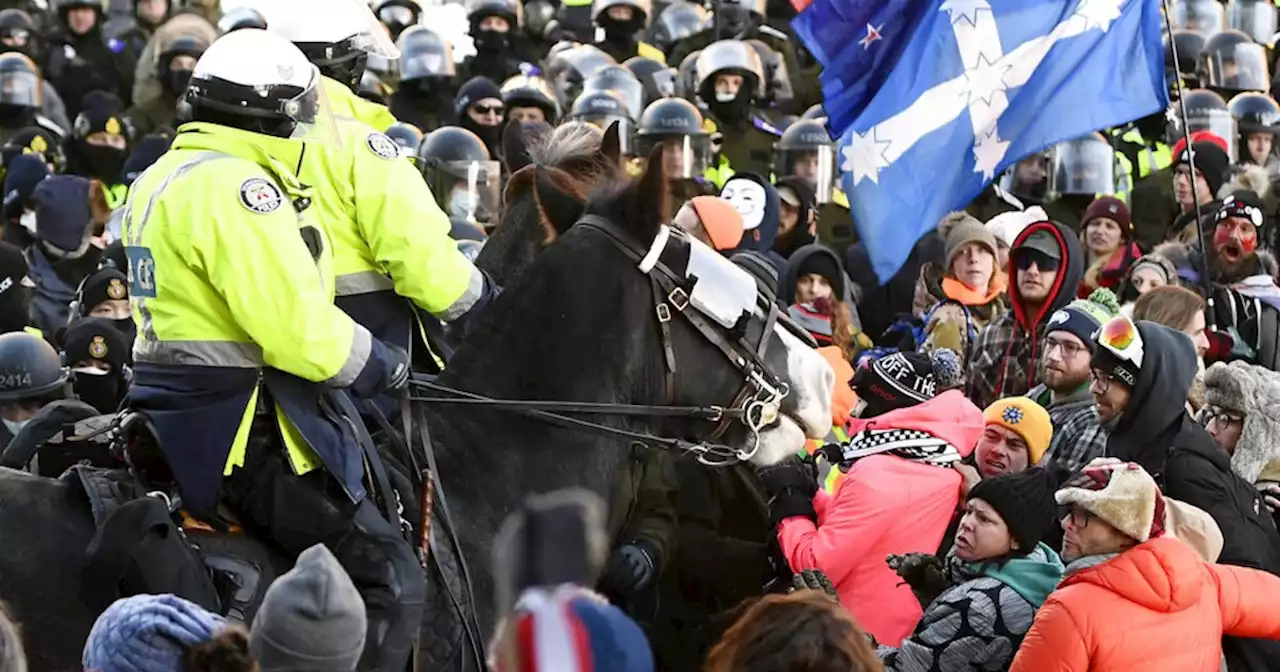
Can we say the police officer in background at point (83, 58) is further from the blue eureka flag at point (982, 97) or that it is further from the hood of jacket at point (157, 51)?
the blue eureka flag at point (982, 97)

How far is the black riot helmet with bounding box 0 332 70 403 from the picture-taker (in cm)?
853

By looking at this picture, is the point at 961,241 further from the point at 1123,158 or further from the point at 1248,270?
the point at 1123,158

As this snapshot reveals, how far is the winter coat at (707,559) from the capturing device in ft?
22.8

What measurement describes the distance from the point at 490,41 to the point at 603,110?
5.19 m

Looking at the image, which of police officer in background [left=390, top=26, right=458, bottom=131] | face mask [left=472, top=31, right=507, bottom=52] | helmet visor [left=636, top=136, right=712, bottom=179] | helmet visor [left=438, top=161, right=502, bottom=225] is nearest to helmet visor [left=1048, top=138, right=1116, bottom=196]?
helmet visor [left=636, top=136, right=712, bottom=179]

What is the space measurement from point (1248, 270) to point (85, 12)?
1434 cm

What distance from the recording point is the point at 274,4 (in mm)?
6711

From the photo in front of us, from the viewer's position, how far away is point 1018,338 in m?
8.63

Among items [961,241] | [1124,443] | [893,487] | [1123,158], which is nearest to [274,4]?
[893,487]

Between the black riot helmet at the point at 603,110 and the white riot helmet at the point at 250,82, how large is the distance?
9543 mm

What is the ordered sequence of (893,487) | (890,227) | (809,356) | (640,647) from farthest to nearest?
(890,227)
(893,487)
(809,356)
(640,647)

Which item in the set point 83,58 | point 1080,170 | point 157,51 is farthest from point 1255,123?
point 83,58

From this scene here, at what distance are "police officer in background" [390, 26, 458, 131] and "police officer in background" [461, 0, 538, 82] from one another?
70 centimetres

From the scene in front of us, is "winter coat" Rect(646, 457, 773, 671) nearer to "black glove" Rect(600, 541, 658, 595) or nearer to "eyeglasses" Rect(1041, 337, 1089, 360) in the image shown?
"black glove" Rect(600, 541, 658, 595)
